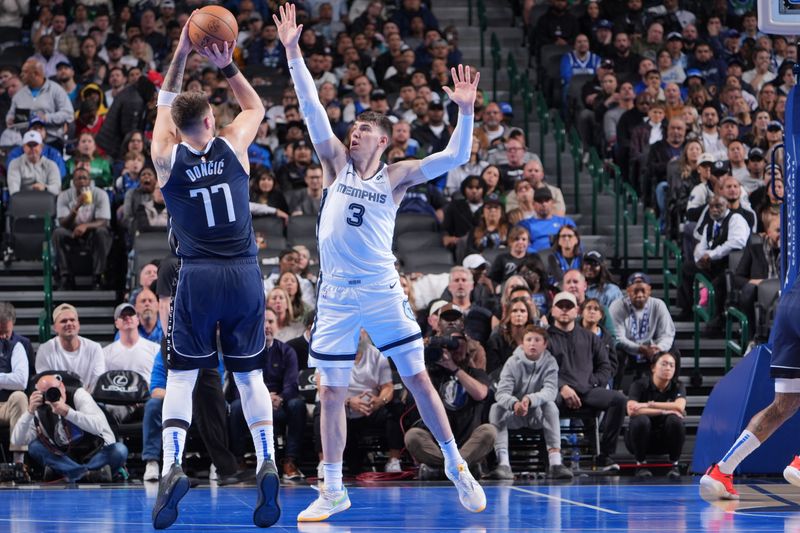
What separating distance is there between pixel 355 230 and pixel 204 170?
3.52ft

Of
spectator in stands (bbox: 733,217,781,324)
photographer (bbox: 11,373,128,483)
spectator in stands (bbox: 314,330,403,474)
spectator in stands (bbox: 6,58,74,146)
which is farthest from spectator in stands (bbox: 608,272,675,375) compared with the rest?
spectator in stands (bbox: 6,58,74,146)

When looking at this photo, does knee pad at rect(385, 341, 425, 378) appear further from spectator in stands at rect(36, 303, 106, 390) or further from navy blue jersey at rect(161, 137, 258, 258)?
spectator in stands at rect(36, 303, 106, 390)

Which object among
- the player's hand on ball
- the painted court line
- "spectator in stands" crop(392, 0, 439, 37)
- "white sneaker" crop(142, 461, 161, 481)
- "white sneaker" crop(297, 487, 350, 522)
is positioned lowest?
"white sneaker" crop(142, 461, 161, 481)

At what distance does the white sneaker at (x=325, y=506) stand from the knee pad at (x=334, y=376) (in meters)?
0.69

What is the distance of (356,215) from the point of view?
8.56 meters

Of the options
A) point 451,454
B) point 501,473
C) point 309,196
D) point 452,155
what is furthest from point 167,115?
point 309,196

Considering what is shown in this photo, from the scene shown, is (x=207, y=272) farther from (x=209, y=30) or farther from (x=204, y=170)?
(x=209, y=30)

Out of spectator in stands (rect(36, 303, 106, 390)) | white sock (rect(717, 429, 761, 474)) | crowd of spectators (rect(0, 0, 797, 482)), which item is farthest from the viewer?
spectator in stands (rect(36, 303, 106, 390))

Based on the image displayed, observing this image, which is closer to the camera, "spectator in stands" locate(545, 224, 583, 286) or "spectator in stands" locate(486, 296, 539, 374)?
"spectator in stands" locate(486, 296, 539, 374)

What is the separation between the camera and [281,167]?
17.9 meters

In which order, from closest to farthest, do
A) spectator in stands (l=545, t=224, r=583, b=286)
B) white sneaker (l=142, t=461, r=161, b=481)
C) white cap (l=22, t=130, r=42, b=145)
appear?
1. white sneaker (l=142, t=461, r=161, b=481)
2. spectator in stands (l=545, t=224, r=583, b=286)
3. white cap (l=22, t=130, r=42, b=145)

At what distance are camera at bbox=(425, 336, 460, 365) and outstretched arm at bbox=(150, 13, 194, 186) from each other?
192 inches

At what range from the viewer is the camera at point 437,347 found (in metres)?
12.6

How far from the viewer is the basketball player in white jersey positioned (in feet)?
28.0
